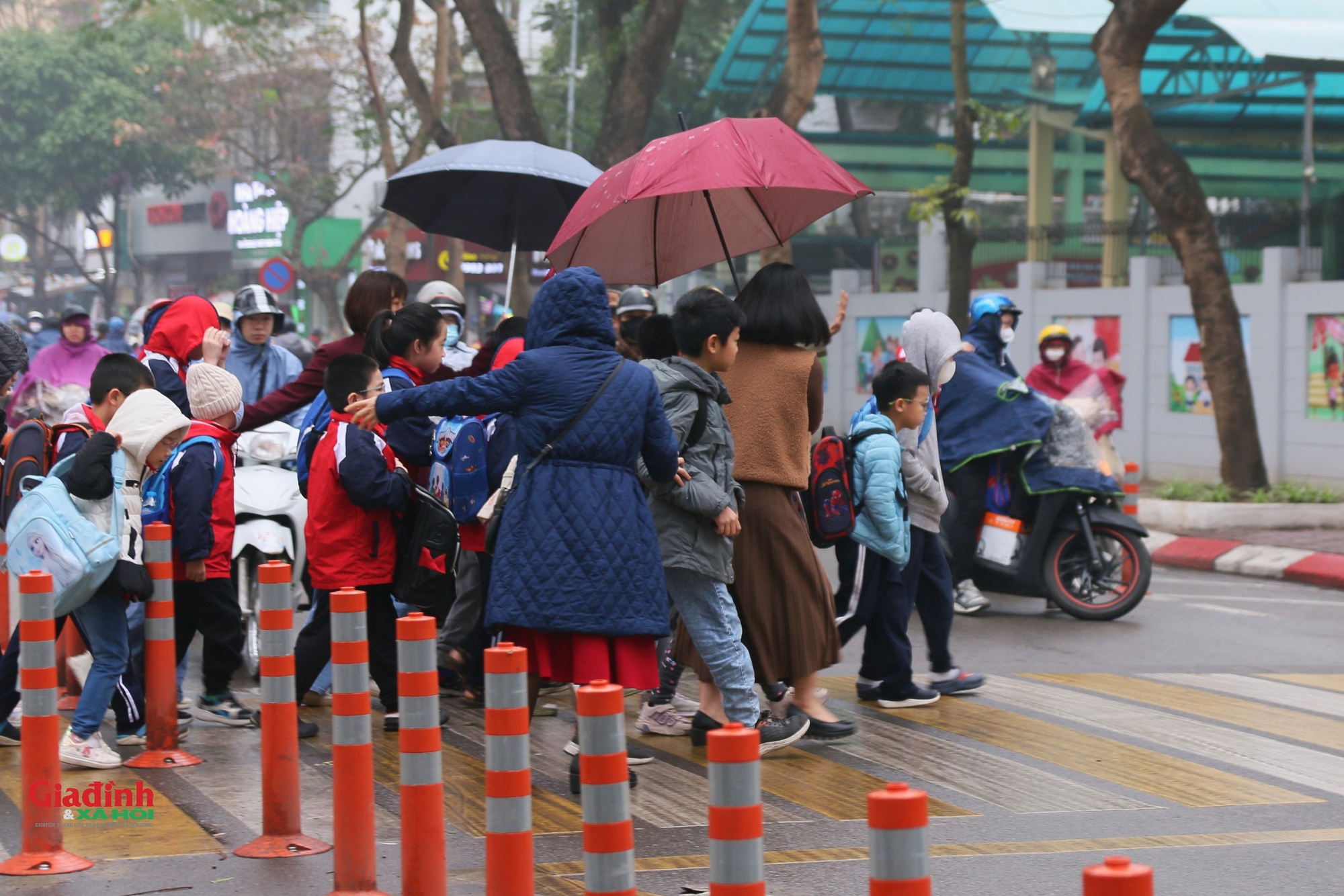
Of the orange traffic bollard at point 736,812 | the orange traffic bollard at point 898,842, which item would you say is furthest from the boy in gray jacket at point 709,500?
the orange traffic bollard at point 898,842

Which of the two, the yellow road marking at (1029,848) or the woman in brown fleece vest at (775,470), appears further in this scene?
the woman in brown fleece vest at (775,470)

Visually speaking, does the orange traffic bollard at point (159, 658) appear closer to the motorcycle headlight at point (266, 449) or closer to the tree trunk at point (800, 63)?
the motorcycle headlight at point (266, 449)

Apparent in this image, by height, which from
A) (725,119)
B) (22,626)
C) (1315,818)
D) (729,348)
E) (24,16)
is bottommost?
(1315,818)

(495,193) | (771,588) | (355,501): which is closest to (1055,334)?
(495,193)

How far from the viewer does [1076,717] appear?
670cm

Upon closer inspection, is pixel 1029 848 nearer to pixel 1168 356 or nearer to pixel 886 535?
pixel 886 535

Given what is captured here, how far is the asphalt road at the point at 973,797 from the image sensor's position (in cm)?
448

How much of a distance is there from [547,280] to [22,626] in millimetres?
1974

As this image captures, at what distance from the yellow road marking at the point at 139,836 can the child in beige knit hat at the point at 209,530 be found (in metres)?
0.95

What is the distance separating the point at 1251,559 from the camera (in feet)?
39.4

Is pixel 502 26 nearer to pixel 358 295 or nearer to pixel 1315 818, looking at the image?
pixel 358 295

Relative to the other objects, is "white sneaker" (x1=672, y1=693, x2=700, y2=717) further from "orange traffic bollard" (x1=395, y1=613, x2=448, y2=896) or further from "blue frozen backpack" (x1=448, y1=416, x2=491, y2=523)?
"orange traffic bollard" (x1=395, y1=613, x2=448, y2=896)

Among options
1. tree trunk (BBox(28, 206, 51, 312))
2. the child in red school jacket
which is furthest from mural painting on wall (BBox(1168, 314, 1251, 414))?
tree trunk (BBox(28, 206, 51, 312))

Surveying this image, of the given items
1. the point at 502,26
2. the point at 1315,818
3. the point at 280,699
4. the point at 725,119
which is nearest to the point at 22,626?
the point at 280,699
